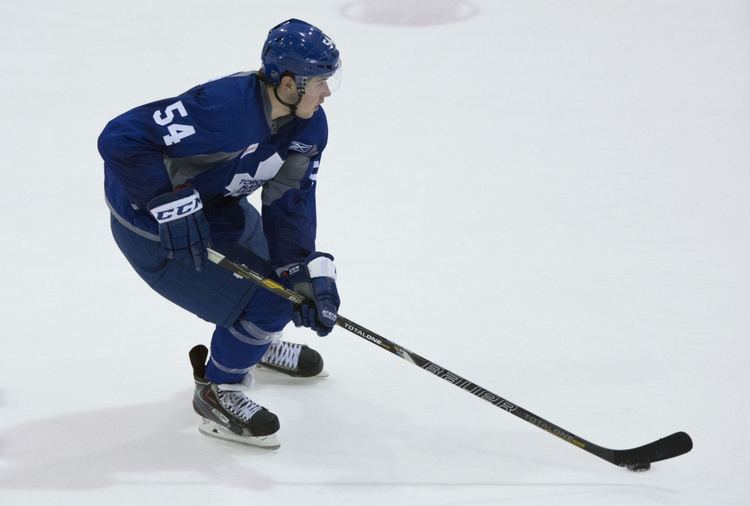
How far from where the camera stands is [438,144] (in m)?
4.59

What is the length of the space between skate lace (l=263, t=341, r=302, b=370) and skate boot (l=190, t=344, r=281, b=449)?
0.20 metres

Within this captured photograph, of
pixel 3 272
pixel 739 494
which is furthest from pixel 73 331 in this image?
pixel 739 494

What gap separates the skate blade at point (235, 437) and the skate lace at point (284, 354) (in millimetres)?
312

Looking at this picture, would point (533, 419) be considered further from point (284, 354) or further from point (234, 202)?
point (234, 202)

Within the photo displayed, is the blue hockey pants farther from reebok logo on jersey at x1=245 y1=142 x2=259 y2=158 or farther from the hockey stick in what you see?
reebok logo on jersey at x1=245 y1=142 x2=259 y2=158

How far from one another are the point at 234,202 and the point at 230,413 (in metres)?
0.55

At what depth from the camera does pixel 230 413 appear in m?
3.03

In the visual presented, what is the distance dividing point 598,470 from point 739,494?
1.10 feet

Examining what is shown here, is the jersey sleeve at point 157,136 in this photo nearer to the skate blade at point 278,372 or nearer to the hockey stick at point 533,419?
the hockey stick at point 533,419

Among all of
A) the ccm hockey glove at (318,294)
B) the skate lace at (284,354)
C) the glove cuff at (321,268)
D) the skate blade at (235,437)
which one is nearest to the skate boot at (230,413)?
the skate blade at (235,437)

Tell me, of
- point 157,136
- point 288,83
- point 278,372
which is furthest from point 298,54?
point 278,372

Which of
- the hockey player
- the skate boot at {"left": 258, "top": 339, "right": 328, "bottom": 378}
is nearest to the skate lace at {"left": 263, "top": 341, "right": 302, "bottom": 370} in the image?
the skate boot at {"left": 258, "top": 339, "right": 328, "bottom": 378}

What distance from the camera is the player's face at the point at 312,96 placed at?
2.76m

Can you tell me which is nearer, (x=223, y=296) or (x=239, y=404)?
(x=223, y=296)
